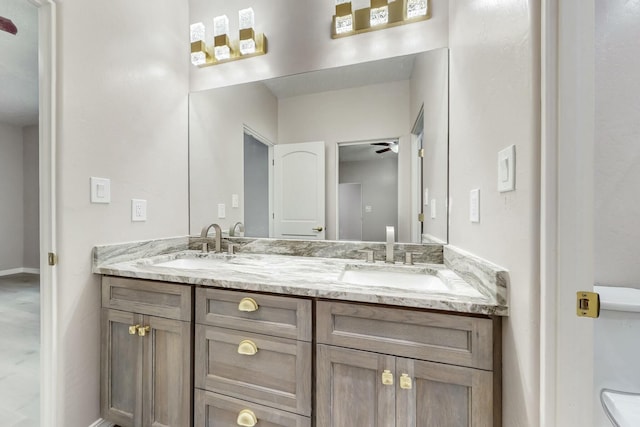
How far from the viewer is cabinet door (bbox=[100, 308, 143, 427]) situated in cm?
123

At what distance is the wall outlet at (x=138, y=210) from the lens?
152 cm

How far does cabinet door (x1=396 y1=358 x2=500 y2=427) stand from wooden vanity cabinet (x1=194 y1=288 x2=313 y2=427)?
0.34m

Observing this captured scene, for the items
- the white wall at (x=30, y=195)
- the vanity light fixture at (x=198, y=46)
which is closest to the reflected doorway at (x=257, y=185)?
the vanity light fixture at (x=198, y=46)

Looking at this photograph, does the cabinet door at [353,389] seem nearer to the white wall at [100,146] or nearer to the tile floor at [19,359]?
the white wall at [100,146]

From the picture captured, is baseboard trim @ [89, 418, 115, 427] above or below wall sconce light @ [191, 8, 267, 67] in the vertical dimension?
below

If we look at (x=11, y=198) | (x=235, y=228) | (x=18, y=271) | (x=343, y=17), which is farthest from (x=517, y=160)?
(x=18, y=271)

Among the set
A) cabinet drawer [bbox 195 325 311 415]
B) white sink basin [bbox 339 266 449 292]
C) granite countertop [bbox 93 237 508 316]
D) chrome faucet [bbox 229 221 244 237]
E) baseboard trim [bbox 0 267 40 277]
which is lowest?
baseboard trim [bbox 0 267 40 277]

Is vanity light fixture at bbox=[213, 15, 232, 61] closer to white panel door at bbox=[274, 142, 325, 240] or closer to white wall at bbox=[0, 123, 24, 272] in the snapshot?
white panel door at bbox=[274, 142, 325, 240]

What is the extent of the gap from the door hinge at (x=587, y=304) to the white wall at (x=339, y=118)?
1.07m

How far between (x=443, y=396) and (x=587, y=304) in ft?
1.66

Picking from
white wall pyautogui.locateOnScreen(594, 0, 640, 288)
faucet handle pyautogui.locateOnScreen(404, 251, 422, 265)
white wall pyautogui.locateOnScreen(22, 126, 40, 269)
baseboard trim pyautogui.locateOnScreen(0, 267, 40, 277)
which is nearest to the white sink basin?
faucet handle pyautogui.locateOnScreen(404, 251, 422, 265)

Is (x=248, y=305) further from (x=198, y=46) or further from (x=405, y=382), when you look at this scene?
(x=198, y=46)

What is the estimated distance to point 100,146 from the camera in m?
1.35

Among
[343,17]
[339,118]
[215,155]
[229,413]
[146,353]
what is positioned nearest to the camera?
[229,413]
